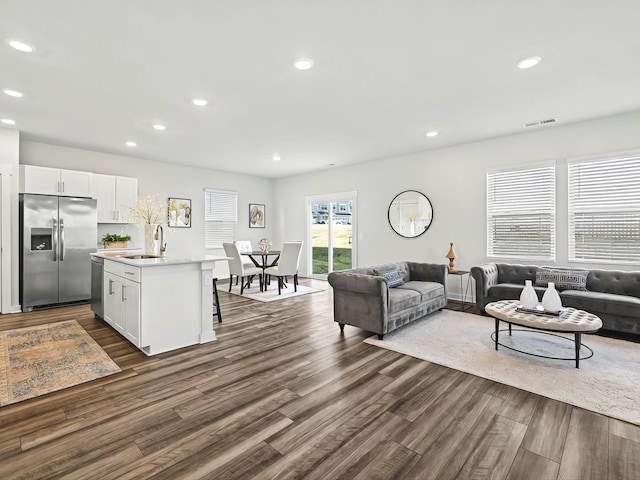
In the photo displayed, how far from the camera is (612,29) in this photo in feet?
8.14

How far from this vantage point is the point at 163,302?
3318 millimetres

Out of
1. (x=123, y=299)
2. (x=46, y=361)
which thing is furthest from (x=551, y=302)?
(x=46, y=361)

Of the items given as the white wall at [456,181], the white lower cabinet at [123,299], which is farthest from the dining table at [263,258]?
the white lower cabinet at [123,299]

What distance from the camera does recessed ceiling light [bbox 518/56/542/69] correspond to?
9.49 feet

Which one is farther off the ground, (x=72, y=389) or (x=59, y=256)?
(x=59, y=256)

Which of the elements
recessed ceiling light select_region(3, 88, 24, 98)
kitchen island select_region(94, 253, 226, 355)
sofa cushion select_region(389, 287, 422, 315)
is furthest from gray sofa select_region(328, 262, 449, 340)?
recessed ceiling light select_region(3, 88, 24, 98)

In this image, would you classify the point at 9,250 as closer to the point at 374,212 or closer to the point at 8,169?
the point at 8,169

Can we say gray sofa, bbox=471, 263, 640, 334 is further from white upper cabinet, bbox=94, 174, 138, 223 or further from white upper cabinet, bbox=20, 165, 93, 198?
white upper cabinet, bbox=20, 165, 93, 198

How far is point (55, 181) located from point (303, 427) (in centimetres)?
585

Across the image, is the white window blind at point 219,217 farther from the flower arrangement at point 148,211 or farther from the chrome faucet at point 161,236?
the chrome faucet at point 161,236

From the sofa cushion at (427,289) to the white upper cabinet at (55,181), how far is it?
563 centimetres

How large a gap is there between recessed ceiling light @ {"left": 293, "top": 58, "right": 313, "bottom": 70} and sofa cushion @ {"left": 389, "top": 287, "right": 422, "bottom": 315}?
2.59m

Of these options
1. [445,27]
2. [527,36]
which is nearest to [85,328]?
[445,27]

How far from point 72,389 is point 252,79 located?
3.16 meters
